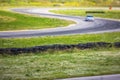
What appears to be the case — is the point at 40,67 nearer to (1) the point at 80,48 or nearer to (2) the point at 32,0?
(1) the point at 80,48

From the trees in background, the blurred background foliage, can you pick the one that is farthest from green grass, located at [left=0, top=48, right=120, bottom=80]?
the trees in background

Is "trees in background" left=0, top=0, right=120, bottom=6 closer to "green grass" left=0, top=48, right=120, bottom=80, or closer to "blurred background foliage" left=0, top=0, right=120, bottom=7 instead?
"blurred background foliage" left=0, top=0, right=120, bottom=7

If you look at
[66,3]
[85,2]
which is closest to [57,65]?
[66,3]

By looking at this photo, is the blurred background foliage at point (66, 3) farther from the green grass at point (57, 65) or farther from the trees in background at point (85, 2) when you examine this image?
the green grass at point (57, 65)

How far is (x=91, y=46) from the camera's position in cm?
2252

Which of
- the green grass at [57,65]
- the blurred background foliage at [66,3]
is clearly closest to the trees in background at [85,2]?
the blurred background foliage at [66,3]

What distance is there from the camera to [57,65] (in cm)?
1622

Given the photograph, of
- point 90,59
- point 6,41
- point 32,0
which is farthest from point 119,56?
point 32,0

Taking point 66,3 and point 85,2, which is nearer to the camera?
point 85,2

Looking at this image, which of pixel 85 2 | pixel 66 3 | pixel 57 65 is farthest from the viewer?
pixel 66 3

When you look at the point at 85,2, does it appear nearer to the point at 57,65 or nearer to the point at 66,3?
the point at 66,3

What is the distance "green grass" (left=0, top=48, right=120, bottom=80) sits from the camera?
565 inches

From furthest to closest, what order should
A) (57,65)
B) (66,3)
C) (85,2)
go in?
(66,3) → (85,2) → (57,65)

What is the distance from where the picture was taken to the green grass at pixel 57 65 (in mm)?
14352
